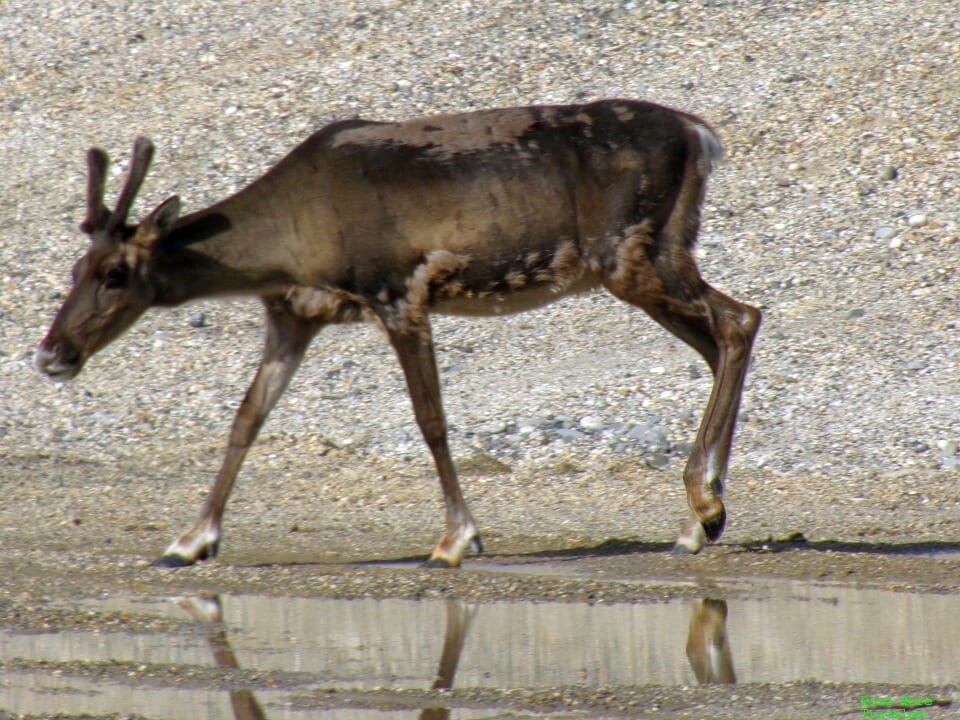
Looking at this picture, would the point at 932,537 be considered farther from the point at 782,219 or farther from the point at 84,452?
the point at 782,219

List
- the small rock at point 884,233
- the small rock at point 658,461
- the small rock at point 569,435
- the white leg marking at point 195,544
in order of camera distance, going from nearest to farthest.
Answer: the white leg marking at point 195,544 < the small rock at point 658,461 < the small rock at point 569,435 < the small rock at point 884,233

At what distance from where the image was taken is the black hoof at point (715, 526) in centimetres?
902

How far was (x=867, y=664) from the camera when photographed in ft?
21.0

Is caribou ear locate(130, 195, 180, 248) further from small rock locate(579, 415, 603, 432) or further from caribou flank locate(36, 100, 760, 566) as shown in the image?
small rock locate(579, 415, 603, 432)

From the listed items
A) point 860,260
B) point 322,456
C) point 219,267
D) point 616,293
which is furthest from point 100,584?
point 860,260

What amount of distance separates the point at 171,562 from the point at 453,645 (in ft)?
7.70

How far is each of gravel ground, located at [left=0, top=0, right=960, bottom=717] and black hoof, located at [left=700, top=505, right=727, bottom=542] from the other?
21 cm

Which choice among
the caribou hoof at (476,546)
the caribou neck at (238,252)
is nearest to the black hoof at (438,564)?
the caribou hoof at (476,546)

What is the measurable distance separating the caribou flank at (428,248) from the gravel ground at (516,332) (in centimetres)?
85

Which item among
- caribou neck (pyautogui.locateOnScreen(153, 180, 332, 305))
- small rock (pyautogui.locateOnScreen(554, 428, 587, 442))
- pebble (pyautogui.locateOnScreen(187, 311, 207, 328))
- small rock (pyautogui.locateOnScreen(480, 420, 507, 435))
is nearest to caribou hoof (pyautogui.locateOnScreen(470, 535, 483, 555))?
caribou neck (pyautogui.locateOnScreen(153, 180, 332, 305))

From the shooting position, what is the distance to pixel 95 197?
359 inches

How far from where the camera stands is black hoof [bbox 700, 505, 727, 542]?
902 cm

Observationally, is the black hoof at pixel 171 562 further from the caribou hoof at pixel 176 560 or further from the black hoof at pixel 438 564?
the black hoof at pixel 438 564

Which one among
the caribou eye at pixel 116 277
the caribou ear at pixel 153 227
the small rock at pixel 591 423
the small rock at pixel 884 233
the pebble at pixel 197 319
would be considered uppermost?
→ the small rock at pixel 884 233
